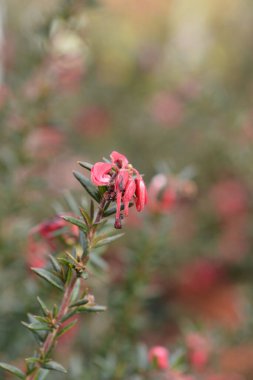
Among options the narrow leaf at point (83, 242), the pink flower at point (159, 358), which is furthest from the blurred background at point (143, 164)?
the narrow leaf at point (83, 242)

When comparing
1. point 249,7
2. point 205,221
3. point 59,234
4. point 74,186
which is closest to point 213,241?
point 205,221

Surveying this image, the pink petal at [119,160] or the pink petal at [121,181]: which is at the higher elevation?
the pink petal at [119,160]

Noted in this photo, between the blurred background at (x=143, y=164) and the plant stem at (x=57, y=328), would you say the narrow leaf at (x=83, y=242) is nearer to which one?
the plant stem at (x=57, y=328)

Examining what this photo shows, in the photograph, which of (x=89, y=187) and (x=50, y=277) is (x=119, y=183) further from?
(x=50, y=277)

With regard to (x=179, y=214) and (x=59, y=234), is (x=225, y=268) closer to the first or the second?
(x=179, y=214)

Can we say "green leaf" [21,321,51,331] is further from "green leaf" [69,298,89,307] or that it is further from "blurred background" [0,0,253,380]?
"blurred background" [0,0,253,380]

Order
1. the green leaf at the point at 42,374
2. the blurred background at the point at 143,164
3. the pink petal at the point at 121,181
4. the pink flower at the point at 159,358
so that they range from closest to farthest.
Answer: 1. the pink petal at the point at 121,181
2. the green leaf at the point at 42,374
3. the pink flower at the point at 159,358
4. the blurred background at the point at 143,164

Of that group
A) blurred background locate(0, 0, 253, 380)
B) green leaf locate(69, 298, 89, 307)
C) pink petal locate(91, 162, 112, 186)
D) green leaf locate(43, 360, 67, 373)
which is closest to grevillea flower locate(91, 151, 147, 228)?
pink petal locate(91, 162, 112, 186)
